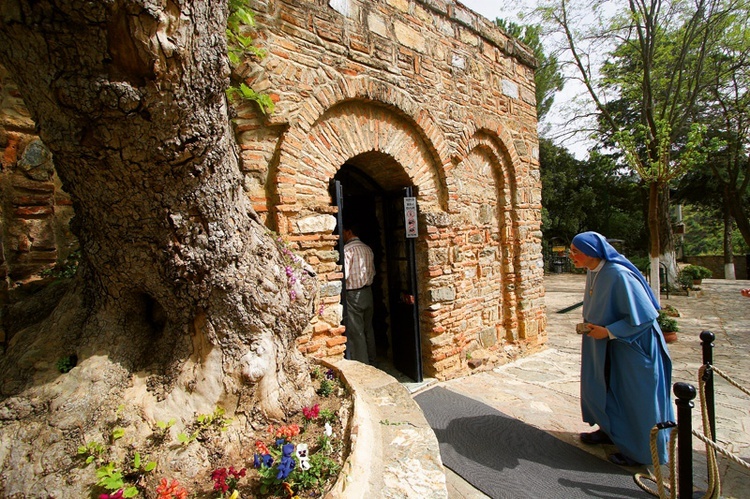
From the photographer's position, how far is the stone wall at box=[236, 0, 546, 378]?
3199 millimetres

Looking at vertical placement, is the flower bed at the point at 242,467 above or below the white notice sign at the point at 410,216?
below

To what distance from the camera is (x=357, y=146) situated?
3773 millimetres

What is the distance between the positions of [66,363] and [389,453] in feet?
5.66

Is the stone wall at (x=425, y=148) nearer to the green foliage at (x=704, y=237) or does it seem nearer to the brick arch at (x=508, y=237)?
the brick arch at (x=508, y=237)

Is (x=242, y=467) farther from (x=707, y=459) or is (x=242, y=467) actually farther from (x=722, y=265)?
(x=722, y=265)

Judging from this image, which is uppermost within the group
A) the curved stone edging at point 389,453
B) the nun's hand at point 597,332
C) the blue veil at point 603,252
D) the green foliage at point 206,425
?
the blue veil at point 603,252

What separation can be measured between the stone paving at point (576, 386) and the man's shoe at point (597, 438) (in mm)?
53

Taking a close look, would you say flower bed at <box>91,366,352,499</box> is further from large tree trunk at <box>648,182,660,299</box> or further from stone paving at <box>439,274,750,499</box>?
large tree trunk at <box>648,182,660,299</box>

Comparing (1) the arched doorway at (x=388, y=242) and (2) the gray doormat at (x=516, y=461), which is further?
(1) the arched doorway at (x=388, y=242)

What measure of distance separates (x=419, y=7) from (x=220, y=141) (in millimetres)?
3752

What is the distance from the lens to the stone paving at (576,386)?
2.88m

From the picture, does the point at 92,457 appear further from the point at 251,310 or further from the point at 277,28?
the point at 277,28

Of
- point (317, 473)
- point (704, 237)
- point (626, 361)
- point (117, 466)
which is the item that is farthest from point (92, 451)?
point (704, 237)

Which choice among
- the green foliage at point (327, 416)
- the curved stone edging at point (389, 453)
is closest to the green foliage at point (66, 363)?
the green foliage at point (327, 416)
